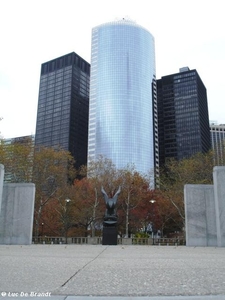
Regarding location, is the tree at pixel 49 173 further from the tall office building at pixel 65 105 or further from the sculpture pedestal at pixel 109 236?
the tall office building at pixel 65 105

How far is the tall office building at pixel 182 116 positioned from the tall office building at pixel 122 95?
382 inches

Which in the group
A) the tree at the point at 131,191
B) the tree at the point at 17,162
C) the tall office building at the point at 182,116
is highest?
the tall office building at the point at 182,116

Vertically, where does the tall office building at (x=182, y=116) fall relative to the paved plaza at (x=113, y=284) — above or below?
above

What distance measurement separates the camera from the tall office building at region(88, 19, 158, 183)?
131 m

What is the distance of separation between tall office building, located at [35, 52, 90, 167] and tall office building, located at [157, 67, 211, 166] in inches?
1541

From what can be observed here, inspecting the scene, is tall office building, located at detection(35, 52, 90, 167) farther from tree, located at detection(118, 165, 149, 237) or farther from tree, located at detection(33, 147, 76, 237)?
tree, located at detection(33, 147, 76, 237)

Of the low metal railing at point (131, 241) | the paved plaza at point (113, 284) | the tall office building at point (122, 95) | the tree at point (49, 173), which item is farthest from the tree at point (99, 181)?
the tall office building at point (122, 95)

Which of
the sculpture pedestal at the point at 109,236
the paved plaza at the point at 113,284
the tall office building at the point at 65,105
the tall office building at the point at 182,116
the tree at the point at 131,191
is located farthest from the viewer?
the tall office building at the point at 65,105

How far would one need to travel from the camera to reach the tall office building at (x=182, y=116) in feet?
457

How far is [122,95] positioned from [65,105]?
34.9 meters

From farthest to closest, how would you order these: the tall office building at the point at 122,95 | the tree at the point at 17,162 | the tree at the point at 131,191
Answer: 1. the tall office building at the point at 122,95
2. the tree at the point at 131,191
3. the tree at the point at 17,162

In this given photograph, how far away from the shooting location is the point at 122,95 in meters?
136

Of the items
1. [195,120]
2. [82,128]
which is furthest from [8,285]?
[82,128]

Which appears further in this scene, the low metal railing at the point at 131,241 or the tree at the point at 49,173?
the tree at the point at 49,173
